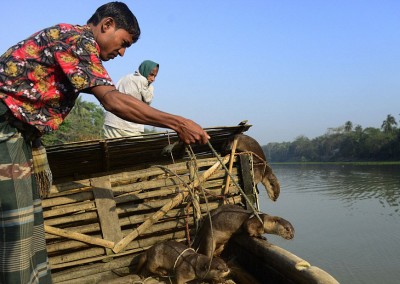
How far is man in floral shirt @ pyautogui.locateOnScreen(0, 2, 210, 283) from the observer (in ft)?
6.56

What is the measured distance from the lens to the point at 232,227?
4.08 metres

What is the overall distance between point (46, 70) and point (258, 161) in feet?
11.6

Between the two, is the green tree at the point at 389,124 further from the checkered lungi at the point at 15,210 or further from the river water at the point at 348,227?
the checkered lungi at the point at 15,210

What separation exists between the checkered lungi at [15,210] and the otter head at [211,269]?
176 cm

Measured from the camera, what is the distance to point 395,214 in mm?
21734

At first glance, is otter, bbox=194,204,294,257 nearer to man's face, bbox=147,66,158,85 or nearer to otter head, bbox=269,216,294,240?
otter head, bbox=269,216,294,240

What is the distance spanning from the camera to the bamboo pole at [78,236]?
154 inches

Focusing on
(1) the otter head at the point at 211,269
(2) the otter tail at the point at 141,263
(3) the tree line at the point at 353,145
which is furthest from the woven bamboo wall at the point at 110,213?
(3) the tree line at the point at 353,145

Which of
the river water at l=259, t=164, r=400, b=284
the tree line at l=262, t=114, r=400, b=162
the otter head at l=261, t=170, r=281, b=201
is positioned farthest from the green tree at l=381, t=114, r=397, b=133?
the otter head at l=261, t=170, r=281, b=201

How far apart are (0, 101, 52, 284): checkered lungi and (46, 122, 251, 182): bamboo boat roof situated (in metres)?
1.73

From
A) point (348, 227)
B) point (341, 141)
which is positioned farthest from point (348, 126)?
point (348, 227)

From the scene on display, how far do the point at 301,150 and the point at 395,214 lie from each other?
210 ft

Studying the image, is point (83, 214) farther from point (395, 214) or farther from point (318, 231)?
point (395, 214)

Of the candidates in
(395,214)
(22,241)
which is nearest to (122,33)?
(22,241)
